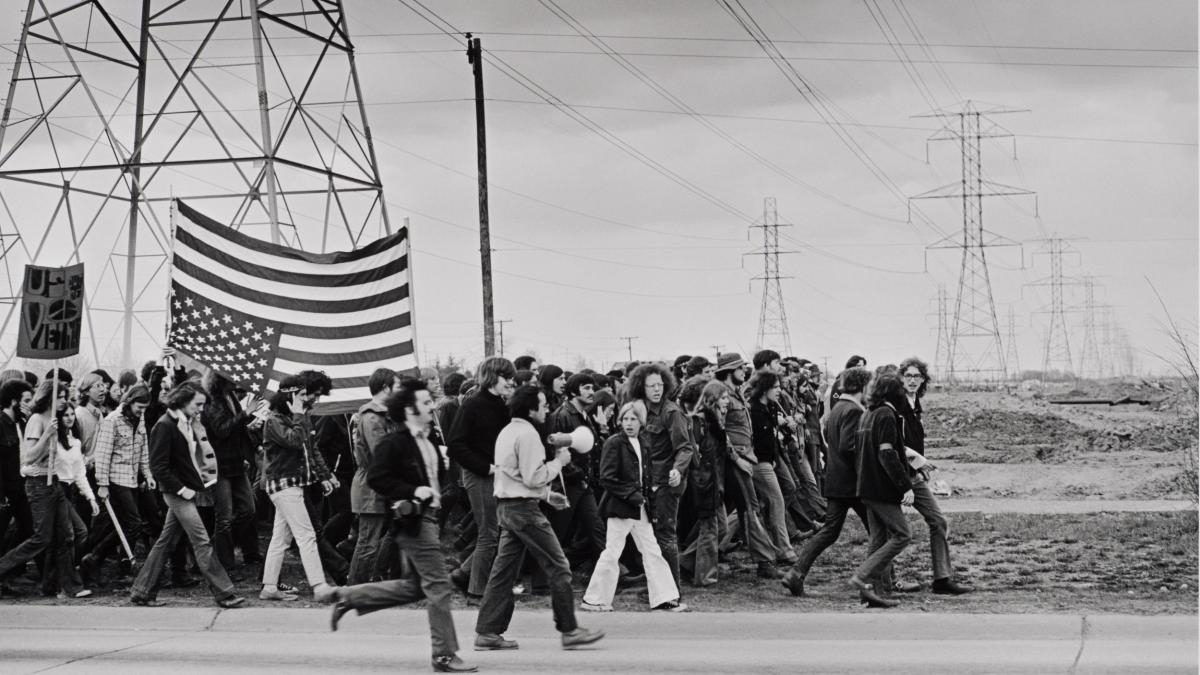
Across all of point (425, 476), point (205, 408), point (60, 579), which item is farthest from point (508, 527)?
point (60, 579)

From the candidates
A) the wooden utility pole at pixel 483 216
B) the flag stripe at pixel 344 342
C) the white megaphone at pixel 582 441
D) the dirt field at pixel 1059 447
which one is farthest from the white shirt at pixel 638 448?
the wooden utility pole at pixel 483 216

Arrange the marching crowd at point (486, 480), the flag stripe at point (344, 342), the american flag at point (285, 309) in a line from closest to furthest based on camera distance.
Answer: the marching crowd at point (486, 480), the american flag at point (285, 309), the flag stripe at point (344, 342)

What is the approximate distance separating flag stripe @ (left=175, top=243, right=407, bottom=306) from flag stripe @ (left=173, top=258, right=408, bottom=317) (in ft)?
0.03

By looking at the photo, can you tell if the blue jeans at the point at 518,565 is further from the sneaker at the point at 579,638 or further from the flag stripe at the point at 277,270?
the flag stripe at the point at 277,270

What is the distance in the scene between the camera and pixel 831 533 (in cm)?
1285

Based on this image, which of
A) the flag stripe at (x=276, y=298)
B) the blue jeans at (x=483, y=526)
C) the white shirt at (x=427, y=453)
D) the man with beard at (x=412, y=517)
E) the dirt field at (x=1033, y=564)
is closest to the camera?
the man with beard at (x=412, y=517)

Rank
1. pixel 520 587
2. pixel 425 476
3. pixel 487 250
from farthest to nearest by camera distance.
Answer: pixel 487 250
pixel 520 587
pixel 425 476

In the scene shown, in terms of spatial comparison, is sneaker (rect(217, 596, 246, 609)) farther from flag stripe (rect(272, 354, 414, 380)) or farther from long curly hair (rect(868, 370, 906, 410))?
long curly hair (rect(868, 370, 906, 410))

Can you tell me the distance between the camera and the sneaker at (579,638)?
10617mm

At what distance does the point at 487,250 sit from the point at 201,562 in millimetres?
14629

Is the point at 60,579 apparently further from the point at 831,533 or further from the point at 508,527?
the point at 831,533

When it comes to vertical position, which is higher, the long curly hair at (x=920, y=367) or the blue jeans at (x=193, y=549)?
the long curly hair at (x=920, y=367)

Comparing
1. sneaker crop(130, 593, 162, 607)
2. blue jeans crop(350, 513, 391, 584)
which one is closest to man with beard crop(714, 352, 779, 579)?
blue jeans crop(350, 513, 391, 584)

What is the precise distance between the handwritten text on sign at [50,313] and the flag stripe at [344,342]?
2.08 m
